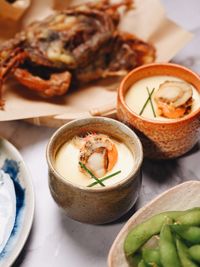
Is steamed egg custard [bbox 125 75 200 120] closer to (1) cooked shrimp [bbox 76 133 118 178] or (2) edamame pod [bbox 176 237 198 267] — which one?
(1) cooked shrimp [bbox 76 133 118 178]

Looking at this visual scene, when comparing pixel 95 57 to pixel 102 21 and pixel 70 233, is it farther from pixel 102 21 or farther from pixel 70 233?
pixel 70 233

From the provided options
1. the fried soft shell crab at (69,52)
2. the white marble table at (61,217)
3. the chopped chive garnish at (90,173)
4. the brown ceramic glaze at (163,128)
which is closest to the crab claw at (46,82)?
the fried soft shell crab at (69,52)

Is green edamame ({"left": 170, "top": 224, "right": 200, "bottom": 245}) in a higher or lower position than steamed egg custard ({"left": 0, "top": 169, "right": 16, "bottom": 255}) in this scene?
higher

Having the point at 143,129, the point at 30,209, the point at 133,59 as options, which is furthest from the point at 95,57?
the point at 30,209

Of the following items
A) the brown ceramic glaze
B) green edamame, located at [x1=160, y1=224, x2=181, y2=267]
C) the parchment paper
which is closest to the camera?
green edamame, located at [x1=160, y1=224, x2=181, y2=267]

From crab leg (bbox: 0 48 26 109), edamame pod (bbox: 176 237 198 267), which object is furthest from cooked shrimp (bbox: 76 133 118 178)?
crab leg (bbox: 0 48 26 109)

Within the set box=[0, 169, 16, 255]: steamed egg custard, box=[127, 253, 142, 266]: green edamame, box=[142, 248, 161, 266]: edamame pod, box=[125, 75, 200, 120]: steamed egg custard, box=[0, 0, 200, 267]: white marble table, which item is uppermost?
box=[125, 75, 200, 120]: steamed egg custard

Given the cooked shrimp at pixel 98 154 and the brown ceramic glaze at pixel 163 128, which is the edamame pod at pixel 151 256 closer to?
the cooked shrimp at pixel 98 154
